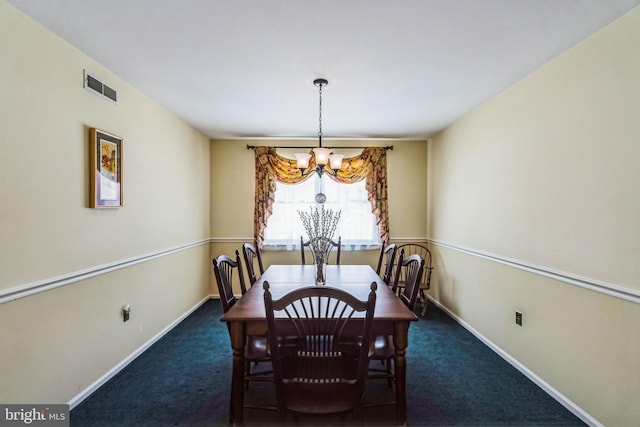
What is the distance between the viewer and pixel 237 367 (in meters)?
1.83

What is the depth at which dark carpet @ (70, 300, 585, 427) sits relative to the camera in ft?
6.55

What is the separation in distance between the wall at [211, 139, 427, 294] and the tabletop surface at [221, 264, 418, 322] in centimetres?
161

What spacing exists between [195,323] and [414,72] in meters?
3.42

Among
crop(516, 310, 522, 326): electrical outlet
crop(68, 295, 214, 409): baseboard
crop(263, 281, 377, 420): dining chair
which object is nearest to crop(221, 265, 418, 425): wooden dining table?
crop(263, 281, 377, 420): dining chair

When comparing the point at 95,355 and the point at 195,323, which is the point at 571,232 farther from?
the point at 195,323

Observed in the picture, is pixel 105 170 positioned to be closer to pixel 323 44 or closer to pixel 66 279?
pixel 66 279

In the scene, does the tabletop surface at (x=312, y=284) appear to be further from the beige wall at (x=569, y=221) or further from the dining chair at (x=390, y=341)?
the beige wall at (x=569, y=221)

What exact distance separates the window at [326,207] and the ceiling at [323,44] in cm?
164

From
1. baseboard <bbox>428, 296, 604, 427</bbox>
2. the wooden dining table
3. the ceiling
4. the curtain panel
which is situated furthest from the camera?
the curtain panel

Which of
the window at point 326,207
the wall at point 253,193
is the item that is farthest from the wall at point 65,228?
the window at point 326,207

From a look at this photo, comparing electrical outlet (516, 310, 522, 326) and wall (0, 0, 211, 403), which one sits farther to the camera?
electrical outlet (516, 310, 522, 326)

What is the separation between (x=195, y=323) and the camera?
12.1 ft

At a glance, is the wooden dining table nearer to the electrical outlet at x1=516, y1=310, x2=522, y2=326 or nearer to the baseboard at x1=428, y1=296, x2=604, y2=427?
the baseboard at x1=428, y1=296, x2=604, y2=427

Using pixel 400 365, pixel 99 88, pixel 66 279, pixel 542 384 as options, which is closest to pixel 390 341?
pixel 400 365
